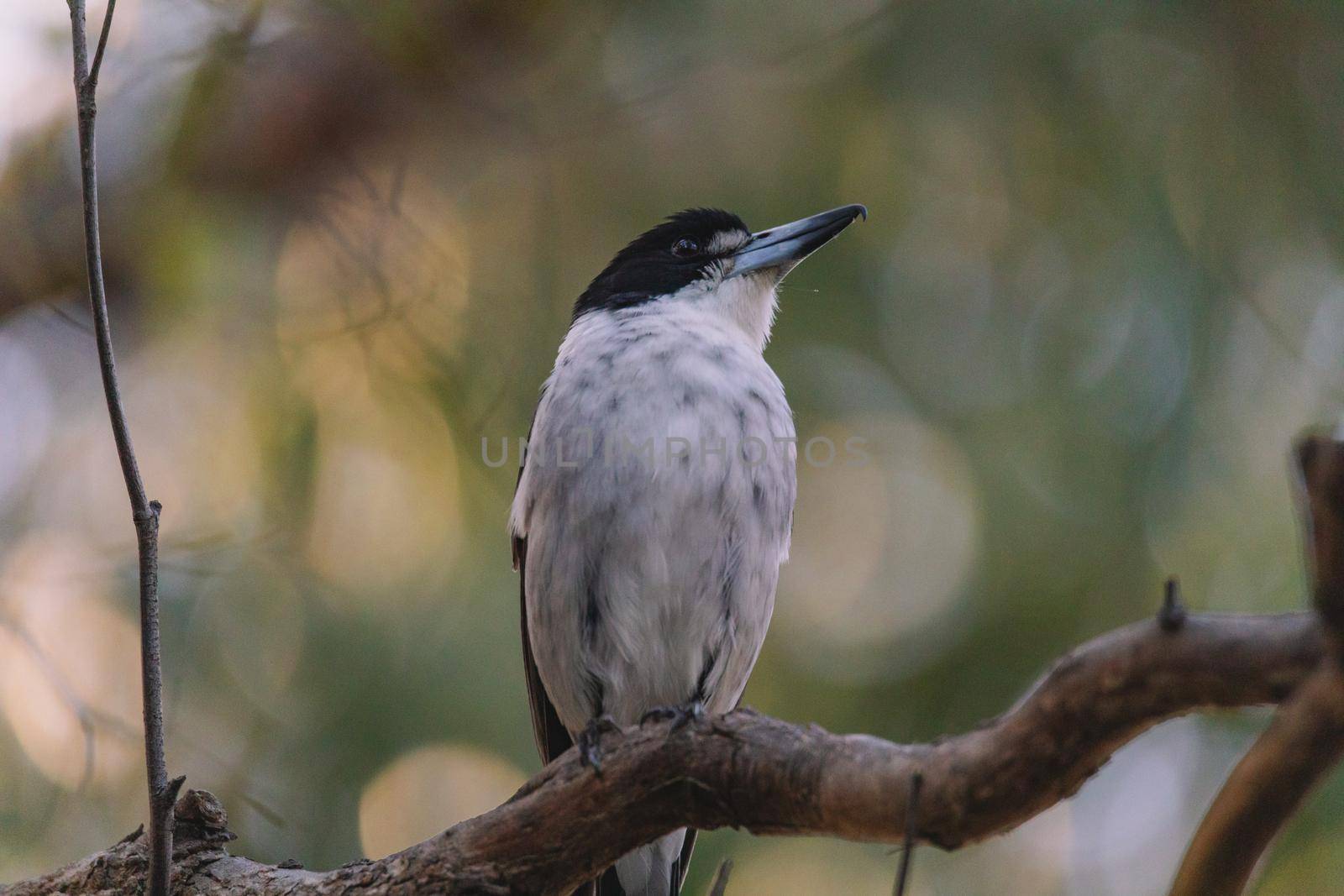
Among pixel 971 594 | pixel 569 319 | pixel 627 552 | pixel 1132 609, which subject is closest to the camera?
pixel 627 552

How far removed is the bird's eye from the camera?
3752 millimetres

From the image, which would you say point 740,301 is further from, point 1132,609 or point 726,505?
point 1132,609

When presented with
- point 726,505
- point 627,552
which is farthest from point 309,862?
point 726,505

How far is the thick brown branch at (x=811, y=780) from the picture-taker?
142 centimetres

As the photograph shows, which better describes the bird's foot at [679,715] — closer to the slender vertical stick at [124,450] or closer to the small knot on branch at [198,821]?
the slender vertical stick at [124,450]

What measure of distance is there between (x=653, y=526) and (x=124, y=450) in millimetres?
1367

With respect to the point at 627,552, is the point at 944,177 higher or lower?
higher

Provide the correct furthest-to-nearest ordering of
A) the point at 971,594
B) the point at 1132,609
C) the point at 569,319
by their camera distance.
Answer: the point at 569,319 → the point at 971,594 → the point at 1132,609

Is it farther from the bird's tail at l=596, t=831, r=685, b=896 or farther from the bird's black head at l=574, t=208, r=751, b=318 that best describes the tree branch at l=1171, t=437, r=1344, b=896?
the bird's black head at l=574, t=208, r=751, b=318

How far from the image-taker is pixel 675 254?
148 inches

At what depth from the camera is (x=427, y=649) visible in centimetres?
379

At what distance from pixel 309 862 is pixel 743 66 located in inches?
116

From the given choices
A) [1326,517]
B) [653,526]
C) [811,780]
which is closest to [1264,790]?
[1326,517]

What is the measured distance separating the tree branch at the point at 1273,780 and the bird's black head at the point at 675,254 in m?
2.58
